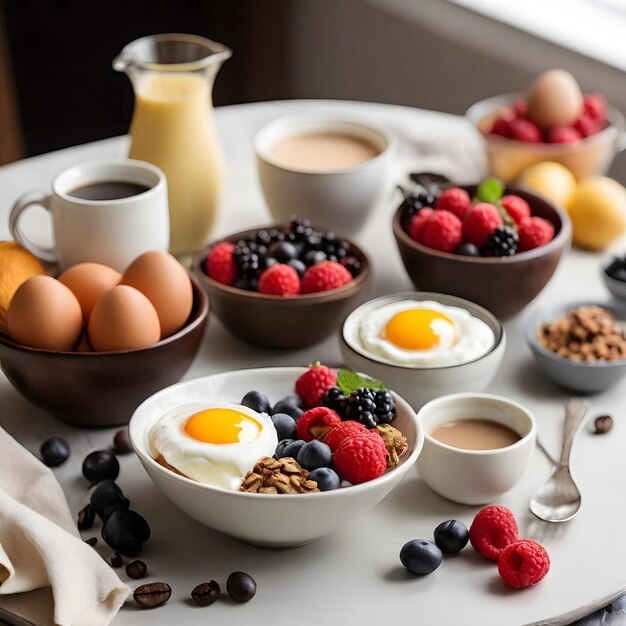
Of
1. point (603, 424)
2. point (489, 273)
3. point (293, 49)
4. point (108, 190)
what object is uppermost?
point (108, 190)

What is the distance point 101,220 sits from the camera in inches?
61.6

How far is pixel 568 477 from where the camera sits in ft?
4.42

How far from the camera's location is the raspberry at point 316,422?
1260 millimetres

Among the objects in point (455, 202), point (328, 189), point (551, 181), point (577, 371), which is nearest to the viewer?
point (577, 371)

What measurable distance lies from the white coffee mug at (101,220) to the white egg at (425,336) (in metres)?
0.38

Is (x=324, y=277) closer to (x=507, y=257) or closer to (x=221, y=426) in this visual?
(x=507, y=257)

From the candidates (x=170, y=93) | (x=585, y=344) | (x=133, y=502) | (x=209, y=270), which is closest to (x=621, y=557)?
(x=585, y=344)

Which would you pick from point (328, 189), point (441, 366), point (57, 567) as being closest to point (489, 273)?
Result: point (441, 366)

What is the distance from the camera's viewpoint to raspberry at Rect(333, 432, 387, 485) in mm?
1164

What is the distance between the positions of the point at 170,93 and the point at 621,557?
44.7 inches

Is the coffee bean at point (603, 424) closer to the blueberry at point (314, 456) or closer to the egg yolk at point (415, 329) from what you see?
the egg yolk at point (415, 329)

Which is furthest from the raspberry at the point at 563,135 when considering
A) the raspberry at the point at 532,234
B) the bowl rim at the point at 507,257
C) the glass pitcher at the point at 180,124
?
the glass pitcher at the point at 180,124

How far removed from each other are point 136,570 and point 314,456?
249 mm

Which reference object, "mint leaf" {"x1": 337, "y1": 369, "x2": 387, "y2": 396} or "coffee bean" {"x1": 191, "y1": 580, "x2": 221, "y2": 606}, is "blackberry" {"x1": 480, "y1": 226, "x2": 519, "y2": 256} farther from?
"coffee bean" {"x1": 191, "y1": 580, "x2": 221, "y2": 606}
